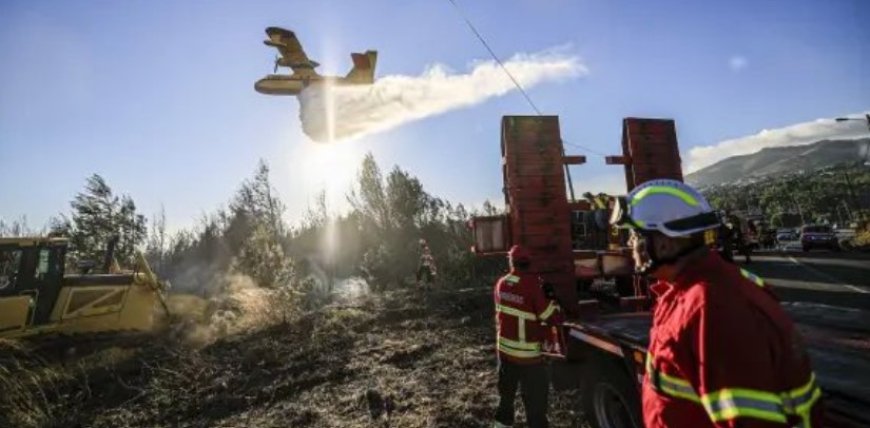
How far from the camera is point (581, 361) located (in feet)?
17.3

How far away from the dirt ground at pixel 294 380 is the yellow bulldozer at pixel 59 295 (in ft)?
2.48

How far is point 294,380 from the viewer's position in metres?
8.73

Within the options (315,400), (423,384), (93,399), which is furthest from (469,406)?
(93,399)

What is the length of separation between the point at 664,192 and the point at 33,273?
545 inches

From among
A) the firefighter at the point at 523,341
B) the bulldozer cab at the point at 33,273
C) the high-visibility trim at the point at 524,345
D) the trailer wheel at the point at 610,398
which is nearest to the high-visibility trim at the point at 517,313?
the firefighter at the point at 523,341

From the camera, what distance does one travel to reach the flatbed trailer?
2693 mm

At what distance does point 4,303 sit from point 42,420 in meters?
5.44

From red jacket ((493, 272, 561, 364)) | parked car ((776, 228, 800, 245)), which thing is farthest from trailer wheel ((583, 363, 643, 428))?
parked car ((776, 228, 800, 245))

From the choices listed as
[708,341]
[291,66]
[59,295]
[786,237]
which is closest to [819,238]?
[786,237]

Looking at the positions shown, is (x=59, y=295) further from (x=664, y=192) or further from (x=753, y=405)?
(x=753, y=405)

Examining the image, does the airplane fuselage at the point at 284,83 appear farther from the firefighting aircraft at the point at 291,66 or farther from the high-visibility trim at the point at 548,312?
the high-visibility trim at the point at 548,312

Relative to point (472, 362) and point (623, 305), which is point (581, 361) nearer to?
point (623, 305)

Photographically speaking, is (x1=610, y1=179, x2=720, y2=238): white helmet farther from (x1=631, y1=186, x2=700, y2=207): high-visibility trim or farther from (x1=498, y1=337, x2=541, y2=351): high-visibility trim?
(x1=498, y1=337, x2=541, y2=351): high-visibility trim

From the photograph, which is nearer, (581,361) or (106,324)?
(581,361)
